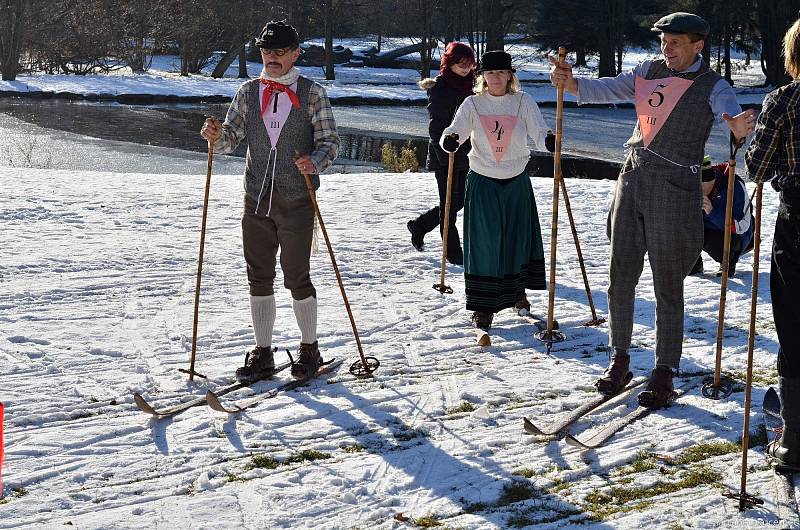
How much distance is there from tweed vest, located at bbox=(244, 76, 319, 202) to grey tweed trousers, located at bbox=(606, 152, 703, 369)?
1559mm

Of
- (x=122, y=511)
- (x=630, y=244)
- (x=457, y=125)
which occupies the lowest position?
(x=122, y=511)

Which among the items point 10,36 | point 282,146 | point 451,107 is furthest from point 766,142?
point 10,36

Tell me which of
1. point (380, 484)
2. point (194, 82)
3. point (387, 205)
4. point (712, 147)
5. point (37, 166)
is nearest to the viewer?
point (380, 484)

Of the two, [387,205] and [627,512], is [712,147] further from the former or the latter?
[627,512]

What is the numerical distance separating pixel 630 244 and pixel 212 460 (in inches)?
86.1

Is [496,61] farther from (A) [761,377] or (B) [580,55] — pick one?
(B) [580,55]

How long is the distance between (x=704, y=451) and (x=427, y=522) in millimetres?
1349

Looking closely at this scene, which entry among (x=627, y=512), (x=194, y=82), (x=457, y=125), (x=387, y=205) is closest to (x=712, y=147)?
(x=387, y=205)

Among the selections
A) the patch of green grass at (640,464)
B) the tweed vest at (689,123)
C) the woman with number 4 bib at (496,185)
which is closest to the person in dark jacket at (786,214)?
the patch of green grass at (640,464)

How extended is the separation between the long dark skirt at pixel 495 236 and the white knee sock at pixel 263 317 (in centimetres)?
138

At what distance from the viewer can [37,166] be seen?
13383 millimetres

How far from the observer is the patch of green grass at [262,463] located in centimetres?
421

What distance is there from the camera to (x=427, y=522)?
147 inches

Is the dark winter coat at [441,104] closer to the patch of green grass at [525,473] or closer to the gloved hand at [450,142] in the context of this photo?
the gloved hand at [450,142]
